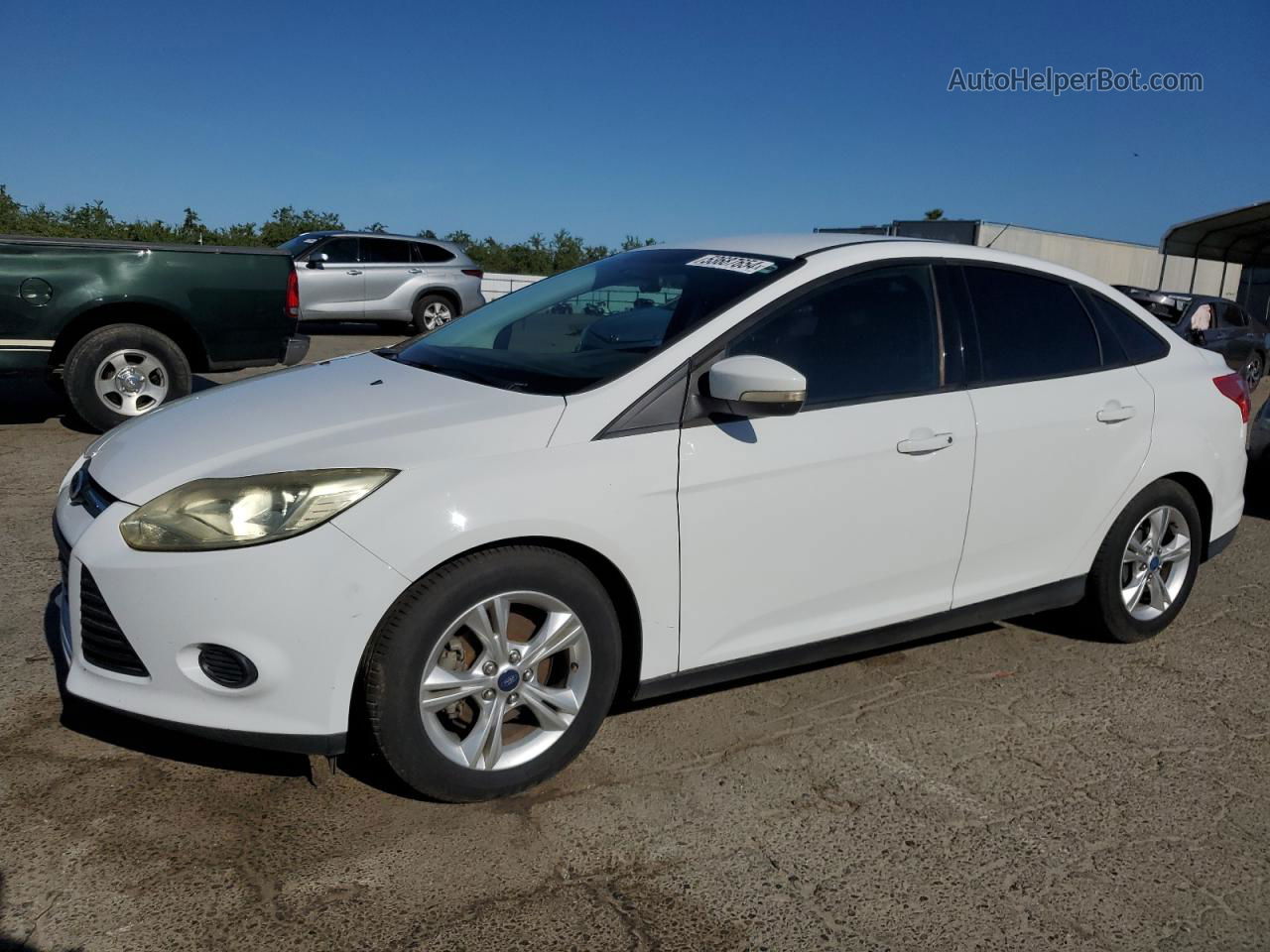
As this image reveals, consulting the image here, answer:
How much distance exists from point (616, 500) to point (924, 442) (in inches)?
45.2

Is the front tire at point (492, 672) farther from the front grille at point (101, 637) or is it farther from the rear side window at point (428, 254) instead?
the rear side window at point (428, 254)

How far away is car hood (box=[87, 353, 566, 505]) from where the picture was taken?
2730 mm

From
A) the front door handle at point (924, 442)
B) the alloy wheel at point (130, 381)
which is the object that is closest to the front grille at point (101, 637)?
the front door handle at point (924, 442)

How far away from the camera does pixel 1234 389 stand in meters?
4.51

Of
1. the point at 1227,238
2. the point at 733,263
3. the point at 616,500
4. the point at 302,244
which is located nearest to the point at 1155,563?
the point at 733,263

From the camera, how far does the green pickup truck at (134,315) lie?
24.1 ft

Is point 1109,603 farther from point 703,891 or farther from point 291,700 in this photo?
point 291,700

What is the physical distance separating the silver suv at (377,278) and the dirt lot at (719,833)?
41.7 ft

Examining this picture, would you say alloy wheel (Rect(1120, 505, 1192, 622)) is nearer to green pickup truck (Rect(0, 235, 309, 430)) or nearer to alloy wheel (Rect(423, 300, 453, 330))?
green pickup truck (Rect(0, 235, 309, 430))

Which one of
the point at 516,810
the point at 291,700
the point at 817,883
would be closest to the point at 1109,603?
the point at 817,883

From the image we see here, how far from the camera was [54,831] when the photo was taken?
2.73 m

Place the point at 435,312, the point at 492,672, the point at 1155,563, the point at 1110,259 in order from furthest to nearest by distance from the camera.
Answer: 1. the point at 1110,259
2. the point at 435,312
3. the point at 1155,563
4. the point at 492,672

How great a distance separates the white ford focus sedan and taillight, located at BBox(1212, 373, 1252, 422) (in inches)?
9.3

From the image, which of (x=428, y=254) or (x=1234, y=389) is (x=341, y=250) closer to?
(x=428, y=254)
